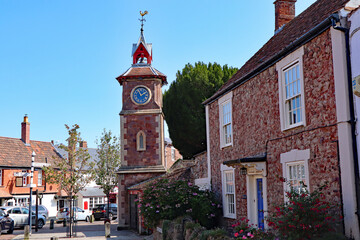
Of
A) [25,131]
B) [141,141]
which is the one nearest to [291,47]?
[141,141]

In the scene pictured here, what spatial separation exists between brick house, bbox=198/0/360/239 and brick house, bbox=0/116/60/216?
26.6m

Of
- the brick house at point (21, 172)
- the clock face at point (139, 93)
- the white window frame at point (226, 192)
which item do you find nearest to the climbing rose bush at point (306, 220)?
the white window frame at point (226, 192)

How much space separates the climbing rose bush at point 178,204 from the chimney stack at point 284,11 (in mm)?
8339

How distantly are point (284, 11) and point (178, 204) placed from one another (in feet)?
32.6

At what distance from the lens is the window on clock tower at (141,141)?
2739 centimetres

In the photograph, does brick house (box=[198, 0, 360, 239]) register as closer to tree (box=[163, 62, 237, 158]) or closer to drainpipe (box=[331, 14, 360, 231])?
drainpipe (box=[331, 14, 360, 231])

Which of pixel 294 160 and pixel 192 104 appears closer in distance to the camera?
pixel 294 160

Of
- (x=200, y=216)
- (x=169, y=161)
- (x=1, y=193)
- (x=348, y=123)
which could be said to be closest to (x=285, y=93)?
(x=348, y=123)

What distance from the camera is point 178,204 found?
1734 cm

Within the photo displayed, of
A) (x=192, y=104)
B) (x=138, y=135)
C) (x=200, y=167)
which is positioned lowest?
(x=200, y=167)

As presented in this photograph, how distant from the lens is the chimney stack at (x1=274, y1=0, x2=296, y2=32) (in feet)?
61.8

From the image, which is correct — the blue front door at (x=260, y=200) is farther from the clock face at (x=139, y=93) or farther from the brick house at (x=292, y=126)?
the clock face at (x=139, y=93)

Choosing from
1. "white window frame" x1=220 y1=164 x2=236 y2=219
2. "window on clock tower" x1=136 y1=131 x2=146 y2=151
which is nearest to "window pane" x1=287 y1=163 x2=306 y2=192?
"white window frame" x1=220 y1=164 x2=236 y2=219

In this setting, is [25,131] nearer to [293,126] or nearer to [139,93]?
[139,93]
